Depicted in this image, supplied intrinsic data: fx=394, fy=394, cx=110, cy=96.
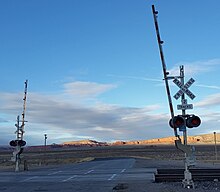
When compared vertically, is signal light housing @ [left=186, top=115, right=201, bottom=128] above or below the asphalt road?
above

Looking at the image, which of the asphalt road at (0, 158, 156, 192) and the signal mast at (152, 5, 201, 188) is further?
the asphalt road at (0, 158, 156, 192)

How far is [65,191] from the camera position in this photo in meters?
16.0

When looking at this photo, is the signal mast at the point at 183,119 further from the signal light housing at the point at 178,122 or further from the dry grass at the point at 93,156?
the dry grass at the point at 93,156

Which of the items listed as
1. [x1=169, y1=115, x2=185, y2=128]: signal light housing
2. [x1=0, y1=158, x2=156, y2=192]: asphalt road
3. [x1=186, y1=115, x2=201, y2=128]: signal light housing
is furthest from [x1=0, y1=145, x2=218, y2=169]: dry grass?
[x1=186, y1=115, x2=201, y2=128]: signal light housing

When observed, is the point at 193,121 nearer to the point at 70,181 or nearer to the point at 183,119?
the point at 183,119

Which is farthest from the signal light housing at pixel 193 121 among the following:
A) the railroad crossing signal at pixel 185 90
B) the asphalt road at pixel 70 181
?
the asphalt road at pixel 70 181

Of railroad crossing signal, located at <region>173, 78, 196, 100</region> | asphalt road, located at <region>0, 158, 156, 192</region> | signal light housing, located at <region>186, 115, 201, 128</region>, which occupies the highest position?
railroad crossing signal, located at <region>173, 78, 196, 100</region>

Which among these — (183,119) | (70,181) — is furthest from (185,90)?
(70,181)

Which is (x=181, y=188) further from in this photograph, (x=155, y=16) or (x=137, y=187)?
(x=155, y=16)

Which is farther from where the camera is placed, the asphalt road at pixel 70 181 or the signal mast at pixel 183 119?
the asphalt road at pixel 70 181

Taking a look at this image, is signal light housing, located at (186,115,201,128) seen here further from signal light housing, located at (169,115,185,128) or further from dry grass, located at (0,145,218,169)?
dry grass, located at (0,145,218,169)

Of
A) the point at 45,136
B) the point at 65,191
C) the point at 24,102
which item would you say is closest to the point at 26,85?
the point at 24,102

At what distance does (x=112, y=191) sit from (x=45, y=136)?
177 ft

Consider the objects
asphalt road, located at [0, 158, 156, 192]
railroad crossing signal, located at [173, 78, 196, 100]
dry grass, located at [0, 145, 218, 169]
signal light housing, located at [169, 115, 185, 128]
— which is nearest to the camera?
signal light housing, located at [169, 115, 185, 128]
